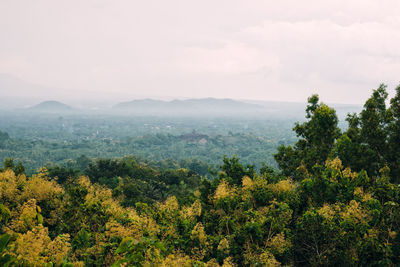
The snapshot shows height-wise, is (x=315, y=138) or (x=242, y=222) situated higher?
(x=315, y=138)

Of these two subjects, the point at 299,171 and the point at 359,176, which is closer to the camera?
the point at 359,176

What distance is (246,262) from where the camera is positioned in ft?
20.3

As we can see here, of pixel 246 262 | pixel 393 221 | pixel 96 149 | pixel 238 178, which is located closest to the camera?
pixel 246 262

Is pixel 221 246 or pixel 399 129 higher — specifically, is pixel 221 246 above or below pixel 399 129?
below

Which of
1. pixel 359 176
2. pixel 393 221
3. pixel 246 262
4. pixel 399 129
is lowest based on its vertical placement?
pixel 246 262

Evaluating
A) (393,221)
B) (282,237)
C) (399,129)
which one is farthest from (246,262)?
(399,129)

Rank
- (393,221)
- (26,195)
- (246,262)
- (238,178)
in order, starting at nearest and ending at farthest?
(246,262), (393,221), (26,195), (238,178)

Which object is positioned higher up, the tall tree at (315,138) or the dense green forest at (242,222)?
the tall tree at (315,138)

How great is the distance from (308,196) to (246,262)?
409 cm

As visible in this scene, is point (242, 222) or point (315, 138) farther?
point (315, 138)

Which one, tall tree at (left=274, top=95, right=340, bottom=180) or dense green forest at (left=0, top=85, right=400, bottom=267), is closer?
dense green forest at (left=0, top=85, right=400, bottom=267)

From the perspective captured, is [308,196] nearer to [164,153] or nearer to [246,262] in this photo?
[246,262]

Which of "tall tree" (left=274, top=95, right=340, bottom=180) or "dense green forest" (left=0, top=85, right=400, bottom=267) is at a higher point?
"tall tree" (left=274, top=95, right=340, bottom=180)

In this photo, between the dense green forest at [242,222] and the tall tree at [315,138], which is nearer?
the dense green forest at [242,222]
